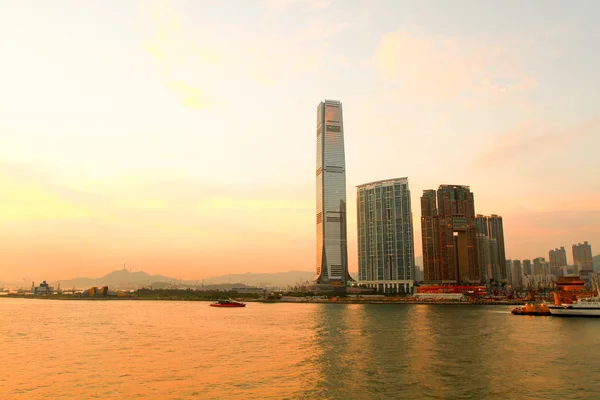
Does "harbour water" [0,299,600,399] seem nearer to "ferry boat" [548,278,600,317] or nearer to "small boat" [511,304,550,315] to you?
"ferry boat" [548,278,600,317]

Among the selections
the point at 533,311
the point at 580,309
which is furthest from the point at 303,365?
the point at 533,311

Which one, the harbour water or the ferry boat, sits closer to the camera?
the harbour water

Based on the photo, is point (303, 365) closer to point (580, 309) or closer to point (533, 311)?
point (580, 309)

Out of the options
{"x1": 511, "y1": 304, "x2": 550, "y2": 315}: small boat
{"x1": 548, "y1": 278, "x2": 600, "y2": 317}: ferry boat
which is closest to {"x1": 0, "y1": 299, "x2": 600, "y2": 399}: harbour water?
{"x1": 548, "y1": 278, "x2": 600, "y2": 317}: ferry boat

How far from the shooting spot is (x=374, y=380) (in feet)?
146

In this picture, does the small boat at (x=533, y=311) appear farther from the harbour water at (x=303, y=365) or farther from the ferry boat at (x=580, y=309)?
the harbour water at (x=303, y=365)

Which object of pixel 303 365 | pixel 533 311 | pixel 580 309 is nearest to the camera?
pixel 303 365

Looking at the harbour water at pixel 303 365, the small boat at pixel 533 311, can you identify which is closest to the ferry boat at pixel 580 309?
the small boat at pixel 533 311

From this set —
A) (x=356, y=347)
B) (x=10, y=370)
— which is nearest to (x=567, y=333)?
(x=356, y=347)

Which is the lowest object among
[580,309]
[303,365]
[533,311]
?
[533,311]

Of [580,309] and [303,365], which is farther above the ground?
[303,365]

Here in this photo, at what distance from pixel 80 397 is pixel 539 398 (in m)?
Result: 40.8

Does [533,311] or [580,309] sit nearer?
[580,309]

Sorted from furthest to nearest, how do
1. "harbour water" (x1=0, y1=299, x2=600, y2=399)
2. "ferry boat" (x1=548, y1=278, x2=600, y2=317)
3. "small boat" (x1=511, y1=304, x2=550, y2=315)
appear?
"small boat" (x1=511, y1=304, x2=550, y2=315)
"ferry boat" (x1=548, y1=278, x2=600, y2=317)
"harbour water" (x1=0, y1=299, x2=600, y2=399)
